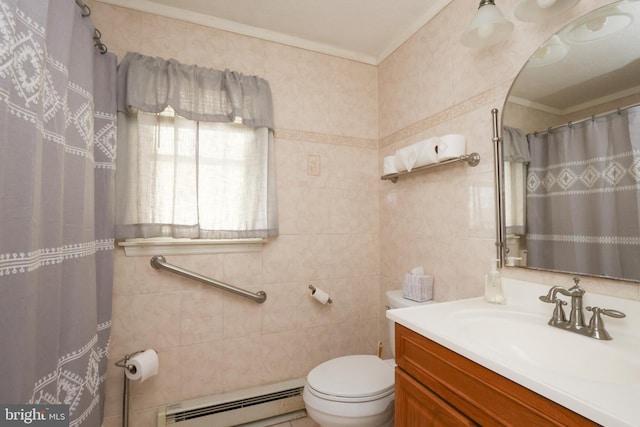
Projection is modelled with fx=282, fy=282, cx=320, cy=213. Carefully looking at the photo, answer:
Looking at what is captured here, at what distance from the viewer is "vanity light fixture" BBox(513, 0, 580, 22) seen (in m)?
0.91

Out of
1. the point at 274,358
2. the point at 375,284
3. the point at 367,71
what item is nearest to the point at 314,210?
the point at 375,284

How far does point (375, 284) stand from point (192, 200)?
132 centimetres

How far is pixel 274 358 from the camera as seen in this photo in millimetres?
1729

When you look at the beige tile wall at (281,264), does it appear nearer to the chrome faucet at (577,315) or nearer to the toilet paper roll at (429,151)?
the toilet paper roll at (429,151)

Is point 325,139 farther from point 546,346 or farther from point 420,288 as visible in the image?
point 546,346

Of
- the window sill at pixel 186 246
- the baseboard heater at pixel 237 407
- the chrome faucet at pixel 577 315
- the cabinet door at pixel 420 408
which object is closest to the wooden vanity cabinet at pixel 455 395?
the cabinet door at pixel 420 408

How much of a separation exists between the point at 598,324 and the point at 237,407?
1638 millimetres

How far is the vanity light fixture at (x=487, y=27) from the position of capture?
1.04 metres

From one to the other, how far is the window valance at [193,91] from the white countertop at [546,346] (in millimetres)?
1343

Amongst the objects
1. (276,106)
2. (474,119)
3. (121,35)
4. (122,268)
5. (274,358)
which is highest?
(121,35)

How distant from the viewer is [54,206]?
3.10ft

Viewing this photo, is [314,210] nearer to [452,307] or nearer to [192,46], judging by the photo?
[452,307]

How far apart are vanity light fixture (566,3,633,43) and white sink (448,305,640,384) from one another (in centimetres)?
93

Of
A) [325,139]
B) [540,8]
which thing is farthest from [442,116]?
[325,139]
